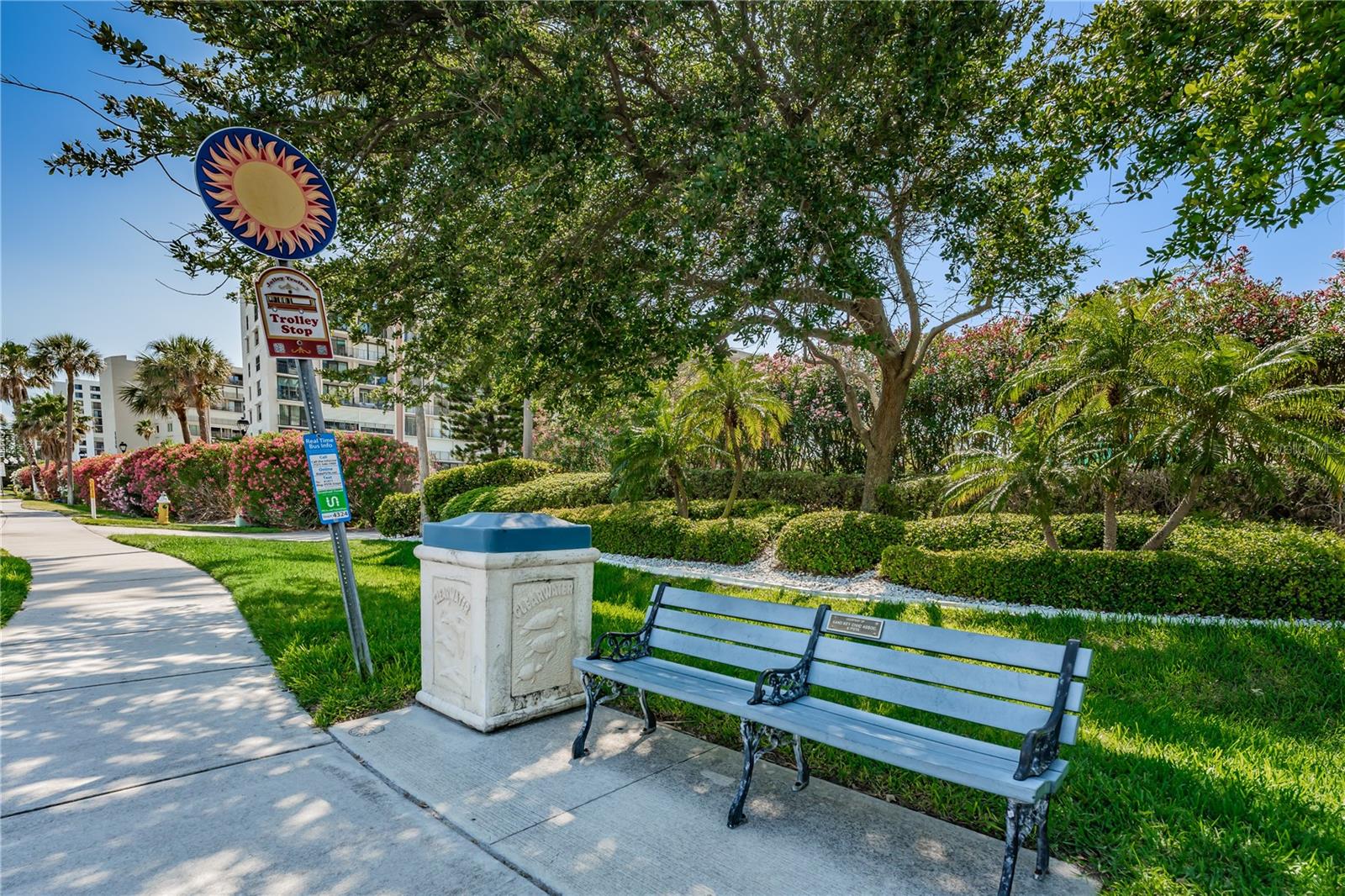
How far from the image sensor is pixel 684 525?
10867 millimetres

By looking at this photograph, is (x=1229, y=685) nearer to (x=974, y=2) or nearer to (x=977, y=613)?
(x=977, y=613)

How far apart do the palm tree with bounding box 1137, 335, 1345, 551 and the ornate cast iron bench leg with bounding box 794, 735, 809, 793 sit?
18.7ft

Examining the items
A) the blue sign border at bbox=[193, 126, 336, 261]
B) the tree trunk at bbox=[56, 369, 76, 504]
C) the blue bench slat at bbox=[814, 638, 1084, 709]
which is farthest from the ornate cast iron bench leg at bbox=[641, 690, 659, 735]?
the tree trunk at bbox=[56, 369, 76, 504]

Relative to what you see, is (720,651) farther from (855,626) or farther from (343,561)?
(343,561)

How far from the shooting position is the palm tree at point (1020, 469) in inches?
283

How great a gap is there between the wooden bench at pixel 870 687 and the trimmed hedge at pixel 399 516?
13.7 metres

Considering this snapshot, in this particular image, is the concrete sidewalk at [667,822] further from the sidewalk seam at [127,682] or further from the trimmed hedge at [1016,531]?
the trimmed hedge at [1016,531]

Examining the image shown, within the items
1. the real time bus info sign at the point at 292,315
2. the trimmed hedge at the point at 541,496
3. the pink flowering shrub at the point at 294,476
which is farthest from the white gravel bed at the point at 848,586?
the pink flowering shrub at the point at 294,476

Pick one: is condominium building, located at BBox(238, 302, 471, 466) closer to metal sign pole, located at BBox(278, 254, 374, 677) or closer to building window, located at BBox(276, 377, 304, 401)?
building window, located at BBox(276, 377, 304, 401)

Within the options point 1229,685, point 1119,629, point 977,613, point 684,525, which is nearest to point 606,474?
point 684,525

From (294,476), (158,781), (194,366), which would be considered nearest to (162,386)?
(194,366)

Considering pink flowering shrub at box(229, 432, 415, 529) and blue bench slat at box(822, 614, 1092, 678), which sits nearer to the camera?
blue bench slat at box(822, 614, 1092, 678)

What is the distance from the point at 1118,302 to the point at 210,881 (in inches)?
384

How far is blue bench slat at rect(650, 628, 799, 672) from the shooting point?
365cm
